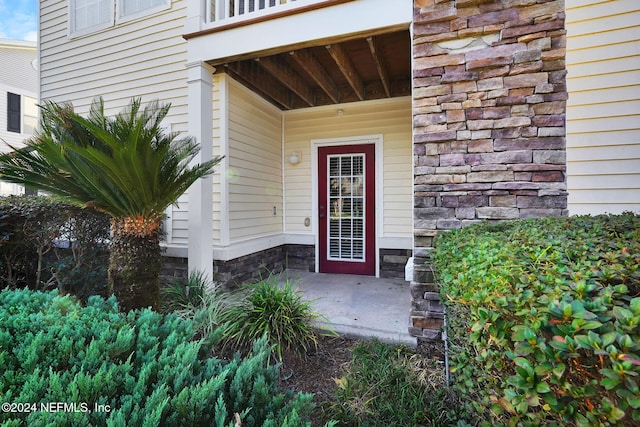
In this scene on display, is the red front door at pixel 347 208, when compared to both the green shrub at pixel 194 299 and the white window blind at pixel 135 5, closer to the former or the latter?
the green shrub at pixel 194 299

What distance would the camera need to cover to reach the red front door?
493 centimetres

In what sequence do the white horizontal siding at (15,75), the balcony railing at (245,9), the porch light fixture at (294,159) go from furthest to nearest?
1. the white horizontal siding at (15,75)
2. the porch light fixture at (294,159)
3. the balcony railing at (245,9)

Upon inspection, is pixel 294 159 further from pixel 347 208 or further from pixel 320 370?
pixel 320 370

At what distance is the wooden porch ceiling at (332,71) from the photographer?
3.52 m

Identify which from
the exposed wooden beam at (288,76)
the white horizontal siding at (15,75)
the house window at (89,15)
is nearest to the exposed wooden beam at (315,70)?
the exposed wooden beam at (288,76)

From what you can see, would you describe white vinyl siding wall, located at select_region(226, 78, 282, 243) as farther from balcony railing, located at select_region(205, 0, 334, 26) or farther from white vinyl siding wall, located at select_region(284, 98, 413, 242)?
balcony railing, located at select_region(205, 0, 334, 26)

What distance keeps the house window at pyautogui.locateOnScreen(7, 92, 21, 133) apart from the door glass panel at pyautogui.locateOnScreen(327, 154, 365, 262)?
10456 mm

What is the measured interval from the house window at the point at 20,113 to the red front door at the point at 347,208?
1001 cm

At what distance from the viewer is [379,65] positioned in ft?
12.1

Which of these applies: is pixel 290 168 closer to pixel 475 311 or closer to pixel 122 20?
pixel 122 20

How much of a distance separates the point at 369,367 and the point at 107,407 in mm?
1706

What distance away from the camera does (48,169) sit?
8.93ft

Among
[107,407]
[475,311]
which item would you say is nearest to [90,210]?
[107,407]

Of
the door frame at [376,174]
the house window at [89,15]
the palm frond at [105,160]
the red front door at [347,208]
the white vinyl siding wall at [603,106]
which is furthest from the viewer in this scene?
the red front door at [347,208]
